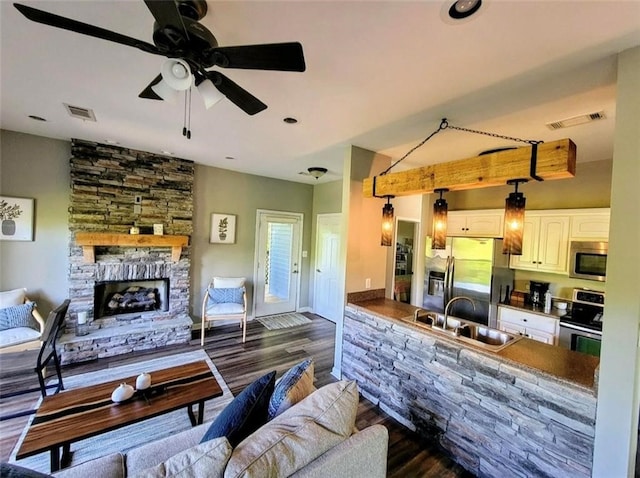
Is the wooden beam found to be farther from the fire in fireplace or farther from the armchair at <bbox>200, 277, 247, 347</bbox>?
the fire in fireplace

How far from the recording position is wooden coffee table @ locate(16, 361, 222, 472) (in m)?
1.60

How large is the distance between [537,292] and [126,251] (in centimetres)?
573

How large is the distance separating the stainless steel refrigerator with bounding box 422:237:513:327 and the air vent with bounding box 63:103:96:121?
435cm

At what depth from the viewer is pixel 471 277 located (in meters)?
4.03

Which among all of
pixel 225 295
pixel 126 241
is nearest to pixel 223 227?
pixel 225 295

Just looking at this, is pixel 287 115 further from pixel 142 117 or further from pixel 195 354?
pixel 195 354

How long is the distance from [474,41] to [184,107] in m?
2.20

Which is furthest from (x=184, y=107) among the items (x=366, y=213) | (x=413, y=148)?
(x=413, y=148)

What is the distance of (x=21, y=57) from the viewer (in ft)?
5.83

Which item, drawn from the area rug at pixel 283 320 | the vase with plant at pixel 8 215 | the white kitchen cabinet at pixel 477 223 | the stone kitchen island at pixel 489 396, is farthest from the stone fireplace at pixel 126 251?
the white kitchen cabinet at pixel 477 223

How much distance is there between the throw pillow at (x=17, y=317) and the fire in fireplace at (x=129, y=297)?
2.35 feet

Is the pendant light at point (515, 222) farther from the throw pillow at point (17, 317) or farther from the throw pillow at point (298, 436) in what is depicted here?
the throw pillow at point (17, 317)

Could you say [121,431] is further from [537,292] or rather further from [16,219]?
[537,292]

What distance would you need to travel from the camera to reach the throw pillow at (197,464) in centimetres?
98
